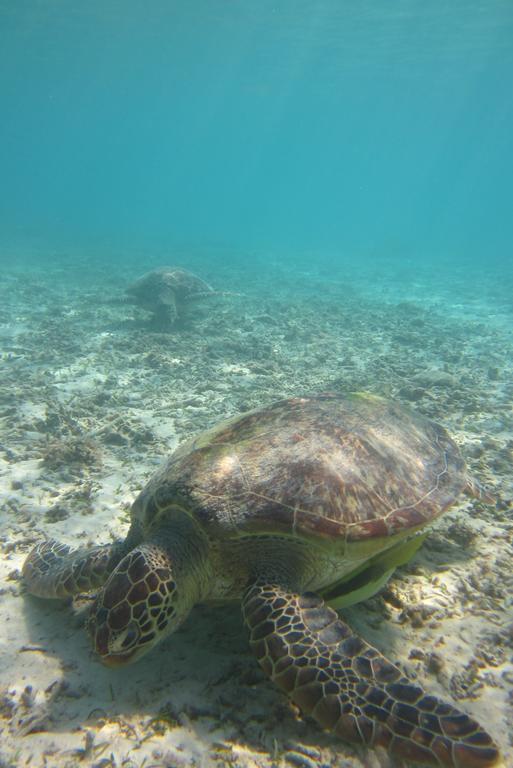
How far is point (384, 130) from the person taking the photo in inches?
4190

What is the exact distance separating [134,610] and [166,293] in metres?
10.6

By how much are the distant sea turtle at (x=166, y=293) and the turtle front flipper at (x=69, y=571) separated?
8.78 metres

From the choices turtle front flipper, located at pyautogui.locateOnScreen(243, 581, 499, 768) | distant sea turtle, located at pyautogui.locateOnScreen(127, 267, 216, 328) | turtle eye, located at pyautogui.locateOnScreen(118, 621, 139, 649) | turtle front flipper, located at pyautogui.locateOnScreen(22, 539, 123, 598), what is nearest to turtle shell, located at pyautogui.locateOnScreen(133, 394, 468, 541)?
turtle front flipper, located at pyautogui.locateOnScreen(22, 539, 123, 598)

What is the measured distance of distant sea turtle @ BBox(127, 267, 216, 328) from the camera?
11398 mm

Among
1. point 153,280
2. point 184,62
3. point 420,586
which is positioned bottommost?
point 420,586

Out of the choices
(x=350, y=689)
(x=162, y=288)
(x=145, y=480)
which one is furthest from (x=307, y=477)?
(x=162, y=288)

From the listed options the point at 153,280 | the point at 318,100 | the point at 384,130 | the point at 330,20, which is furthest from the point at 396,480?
the point at 384,130

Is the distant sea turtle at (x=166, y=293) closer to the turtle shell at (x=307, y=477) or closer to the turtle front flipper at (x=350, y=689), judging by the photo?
the turtle shell at (x=307, y=477)

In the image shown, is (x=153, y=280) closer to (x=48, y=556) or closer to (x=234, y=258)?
(x=48, y=556)

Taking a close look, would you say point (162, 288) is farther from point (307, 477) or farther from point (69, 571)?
point (307, 477)

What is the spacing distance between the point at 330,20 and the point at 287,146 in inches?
5085

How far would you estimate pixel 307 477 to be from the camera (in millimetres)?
2652

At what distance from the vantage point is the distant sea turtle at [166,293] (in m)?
11.4

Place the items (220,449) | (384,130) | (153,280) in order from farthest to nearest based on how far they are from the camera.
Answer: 1. (384,130)
2. (153,280)
3. (220,449)
